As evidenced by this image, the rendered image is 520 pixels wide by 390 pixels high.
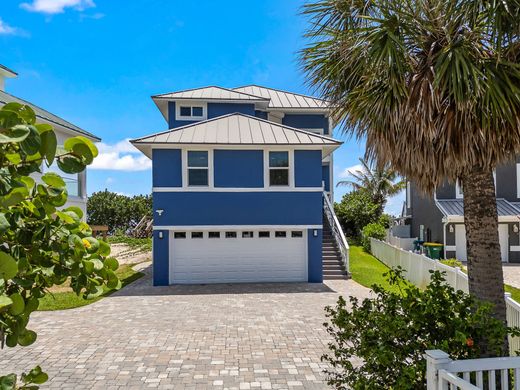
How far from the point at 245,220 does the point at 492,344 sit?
10.6m

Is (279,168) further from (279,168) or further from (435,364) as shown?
(435,364)

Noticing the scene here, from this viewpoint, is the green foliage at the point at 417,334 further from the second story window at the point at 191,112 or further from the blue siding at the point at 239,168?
the second story window at the point at 191,112

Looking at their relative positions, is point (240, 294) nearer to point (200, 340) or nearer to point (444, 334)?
point (200, 340)

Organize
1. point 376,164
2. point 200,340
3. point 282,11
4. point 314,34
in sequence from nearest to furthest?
point 314,34 → point 376,164 → point 282,11 → point 200,340

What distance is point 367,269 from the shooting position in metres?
16.8

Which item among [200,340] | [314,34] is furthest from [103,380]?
[314,34]

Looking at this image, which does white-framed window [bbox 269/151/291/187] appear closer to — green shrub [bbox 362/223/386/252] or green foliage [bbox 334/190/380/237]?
green shrub [bbox 362/223/386/252]

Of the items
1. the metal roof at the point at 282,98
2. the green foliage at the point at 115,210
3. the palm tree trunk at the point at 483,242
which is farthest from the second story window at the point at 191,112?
the green foliage at the point at 115,210

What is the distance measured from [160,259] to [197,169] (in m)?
3.89

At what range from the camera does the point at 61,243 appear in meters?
1.74

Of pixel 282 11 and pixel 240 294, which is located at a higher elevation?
pixel 282 11

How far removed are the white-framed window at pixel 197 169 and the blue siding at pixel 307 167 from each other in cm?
366

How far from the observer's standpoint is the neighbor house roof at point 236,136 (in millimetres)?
13688

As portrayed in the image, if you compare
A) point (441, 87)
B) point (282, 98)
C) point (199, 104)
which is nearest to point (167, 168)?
point (199, 104)
